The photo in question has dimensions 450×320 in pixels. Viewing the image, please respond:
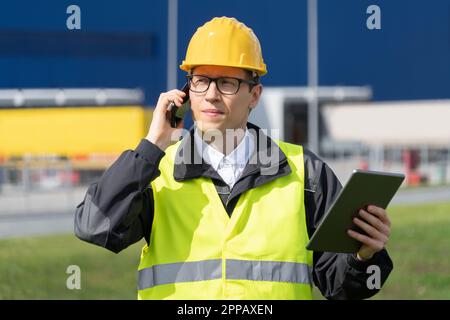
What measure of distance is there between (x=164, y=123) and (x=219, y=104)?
208mm

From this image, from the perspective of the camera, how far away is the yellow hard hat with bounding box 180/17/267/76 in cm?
316

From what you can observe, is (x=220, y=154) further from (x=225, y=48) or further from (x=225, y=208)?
(x=225, y=48)

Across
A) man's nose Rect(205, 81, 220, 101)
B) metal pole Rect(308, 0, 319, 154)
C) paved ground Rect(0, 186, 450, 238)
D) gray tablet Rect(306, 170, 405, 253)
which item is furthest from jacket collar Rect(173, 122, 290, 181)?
metal pole Rect(308, 0, 319, 154)

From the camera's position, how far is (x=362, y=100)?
34812 mm

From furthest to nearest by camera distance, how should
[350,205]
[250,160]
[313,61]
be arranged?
1. [313,61]
2. [250,160]
3. [350,205]

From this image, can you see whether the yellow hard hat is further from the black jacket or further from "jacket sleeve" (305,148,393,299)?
"jacket sleeve" (305,148,393,299)

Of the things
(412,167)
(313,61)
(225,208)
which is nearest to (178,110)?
(225,208)

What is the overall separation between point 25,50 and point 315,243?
28.9 m

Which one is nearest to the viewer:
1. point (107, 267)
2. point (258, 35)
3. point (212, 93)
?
point (212, 93)

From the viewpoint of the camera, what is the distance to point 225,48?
318cm

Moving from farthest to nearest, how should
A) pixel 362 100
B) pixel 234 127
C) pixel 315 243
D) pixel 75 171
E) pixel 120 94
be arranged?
pixel 362 100, pixel 120 94, pixel 75 171, pixel 234 127, pixel 315 243

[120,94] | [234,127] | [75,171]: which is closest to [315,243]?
[234,127]
